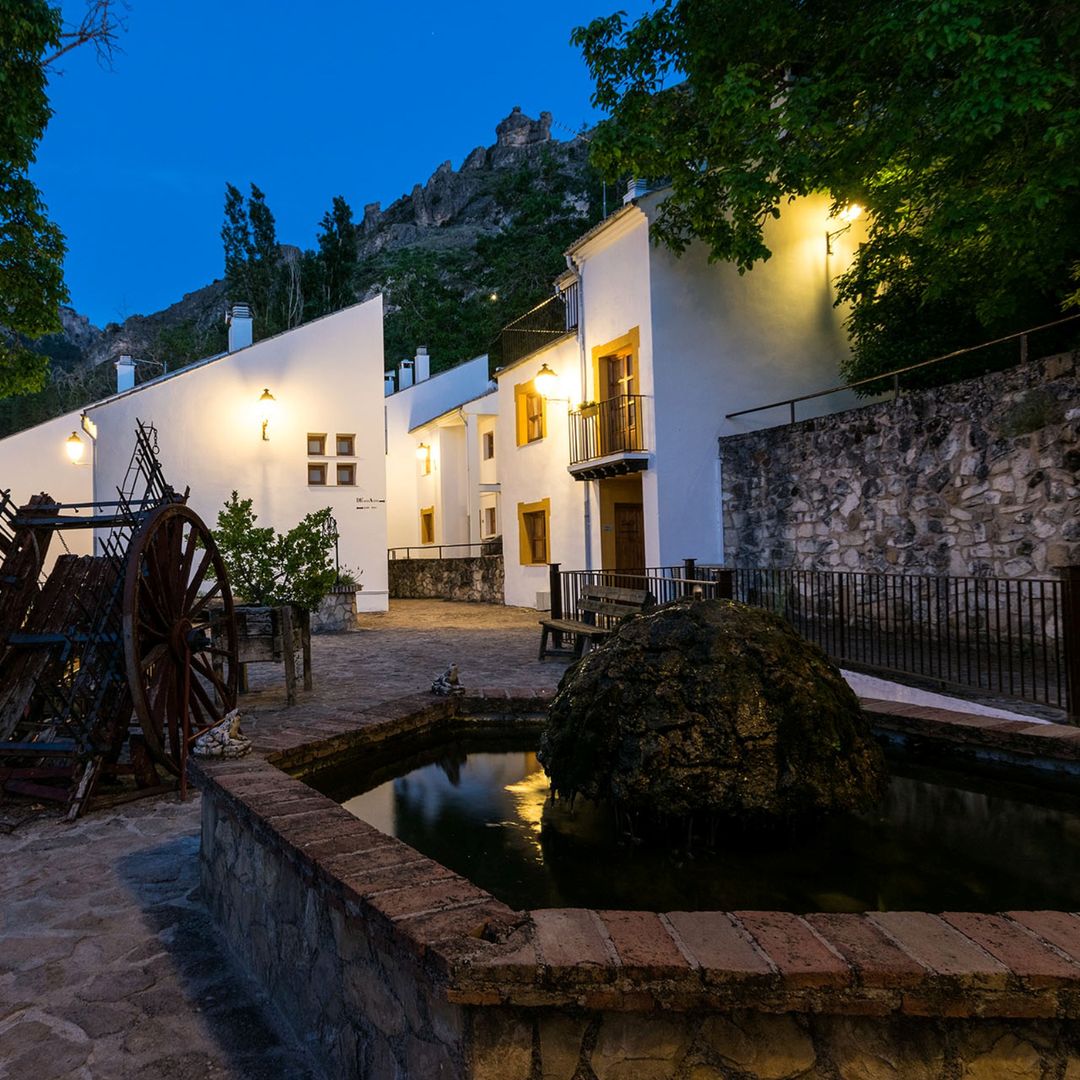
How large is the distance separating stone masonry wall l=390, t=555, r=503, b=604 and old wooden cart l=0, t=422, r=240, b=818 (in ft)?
49.3

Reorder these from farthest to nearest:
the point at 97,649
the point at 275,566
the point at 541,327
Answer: the point at 541,327, the point at 275,566, the point at 97,649

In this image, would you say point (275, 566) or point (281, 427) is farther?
point (281, 427)

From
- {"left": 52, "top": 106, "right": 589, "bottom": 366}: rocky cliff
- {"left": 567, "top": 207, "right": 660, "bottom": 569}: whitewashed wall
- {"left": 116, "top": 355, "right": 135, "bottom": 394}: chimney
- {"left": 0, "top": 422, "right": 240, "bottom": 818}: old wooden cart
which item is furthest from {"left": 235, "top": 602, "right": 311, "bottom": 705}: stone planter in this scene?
{"left": 52, "top": 106, "right": 589, "bottom": 366}: rocky cliff

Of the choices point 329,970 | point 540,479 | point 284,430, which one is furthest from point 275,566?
point 284,430

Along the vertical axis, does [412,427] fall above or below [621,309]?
above

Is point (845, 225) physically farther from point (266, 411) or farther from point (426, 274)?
point (426, 274)

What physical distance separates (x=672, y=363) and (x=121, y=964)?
40.1ft

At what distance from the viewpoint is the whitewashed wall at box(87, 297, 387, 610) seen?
54.7 ft

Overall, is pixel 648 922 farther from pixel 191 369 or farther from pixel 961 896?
pixel 191 369

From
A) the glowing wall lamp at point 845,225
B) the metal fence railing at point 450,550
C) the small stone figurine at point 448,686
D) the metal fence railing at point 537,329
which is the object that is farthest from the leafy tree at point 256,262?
the small stone figurine at point 448,686

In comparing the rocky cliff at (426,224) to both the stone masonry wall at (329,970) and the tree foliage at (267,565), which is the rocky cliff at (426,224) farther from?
the stone masonry wall at (329,970)

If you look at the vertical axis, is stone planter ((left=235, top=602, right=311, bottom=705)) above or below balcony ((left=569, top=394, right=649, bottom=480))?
below

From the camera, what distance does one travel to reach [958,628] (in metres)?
6.58

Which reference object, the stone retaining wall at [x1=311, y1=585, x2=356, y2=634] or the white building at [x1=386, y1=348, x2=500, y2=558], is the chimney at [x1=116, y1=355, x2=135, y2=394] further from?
the stone retaining wall at [x1=311, y1=585, x2=356, y2=634]
